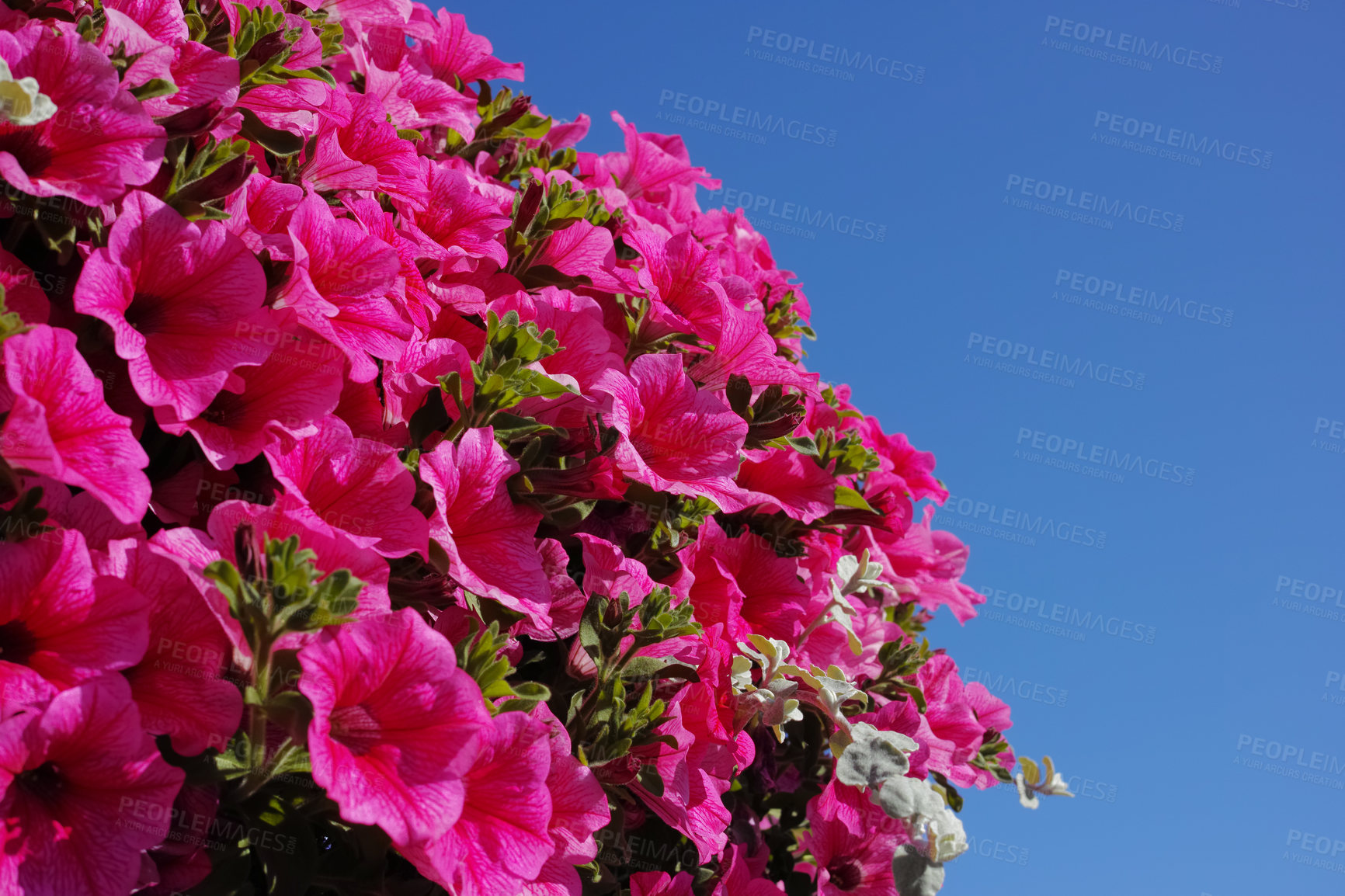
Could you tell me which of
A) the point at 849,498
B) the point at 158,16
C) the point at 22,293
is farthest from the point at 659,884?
the point at 158,16

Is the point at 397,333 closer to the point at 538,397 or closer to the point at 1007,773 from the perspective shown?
the point at 538,397

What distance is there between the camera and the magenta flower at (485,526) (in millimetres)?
1357

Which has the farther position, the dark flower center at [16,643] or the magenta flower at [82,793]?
the dark flower center at [16,643]

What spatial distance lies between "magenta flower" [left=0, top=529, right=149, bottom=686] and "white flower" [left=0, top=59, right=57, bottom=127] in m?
0.53

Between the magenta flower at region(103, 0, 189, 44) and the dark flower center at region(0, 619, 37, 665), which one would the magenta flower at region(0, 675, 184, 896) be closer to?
the dark flower center at region(0, 619, 37, 665)

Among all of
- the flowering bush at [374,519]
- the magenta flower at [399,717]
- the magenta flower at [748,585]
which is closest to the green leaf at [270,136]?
the flowering bush at [374,519]

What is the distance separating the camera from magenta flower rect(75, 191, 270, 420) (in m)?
1.22

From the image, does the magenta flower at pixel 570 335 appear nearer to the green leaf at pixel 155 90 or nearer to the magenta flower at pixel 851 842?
the green leaf at pixel 155 90

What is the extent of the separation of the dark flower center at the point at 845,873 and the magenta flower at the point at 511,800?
1027 mm

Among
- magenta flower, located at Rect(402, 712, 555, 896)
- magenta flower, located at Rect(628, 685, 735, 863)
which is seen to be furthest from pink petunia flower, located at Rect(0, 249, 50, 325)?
magenta flower, located at Rect(628, 685, 735, 863)

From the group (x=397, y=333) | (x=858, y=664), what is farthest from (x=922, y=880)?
(x=397, y=333)

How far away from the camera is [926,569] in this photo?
2.74 metres

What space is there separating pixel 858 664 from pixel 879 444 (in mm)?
838

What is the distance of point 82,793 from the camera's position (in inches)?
42.0
